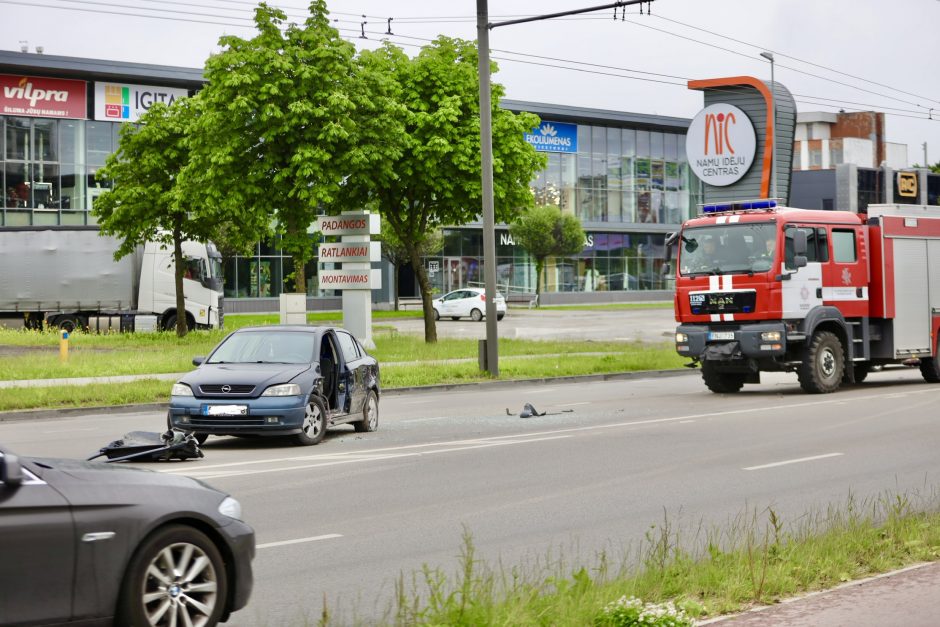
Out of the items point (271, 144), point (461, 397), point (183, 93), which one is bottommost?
point (461, 397)

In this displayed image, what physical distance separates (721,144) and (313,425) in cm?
2979

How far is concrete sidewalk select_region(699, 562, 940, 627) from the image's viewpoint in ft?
19.6

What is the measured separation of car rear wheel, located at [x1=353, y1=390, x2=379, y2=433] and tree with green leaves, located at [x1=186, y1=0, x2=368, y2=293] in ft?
53.7

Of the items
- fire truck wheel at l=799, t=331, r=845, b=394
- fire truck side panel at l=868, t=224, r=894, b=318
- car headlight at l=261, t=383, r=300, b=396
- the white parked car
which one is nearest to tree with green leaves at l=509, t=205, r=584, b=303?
the white parked car

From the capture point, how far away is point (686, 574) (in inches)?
264

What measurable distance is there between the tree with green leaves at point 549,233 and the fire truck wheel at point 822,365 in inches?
2100

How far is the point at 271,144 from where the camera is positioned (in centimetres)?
3306

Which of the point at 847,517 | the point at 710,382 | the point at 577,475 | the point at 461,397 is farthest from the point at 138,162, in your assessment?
the point at 847,517

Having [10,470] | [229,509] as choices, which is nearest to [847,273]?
[229,509]

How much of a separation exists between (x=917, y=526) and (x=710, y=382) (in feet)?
48.3

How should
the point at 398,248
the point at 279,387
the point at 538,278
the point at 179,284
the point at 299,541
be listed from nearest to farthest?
the point at 299,541 → the point at 279,387 → the point at 179,284 → the point at 398,248 → the point at 538,278

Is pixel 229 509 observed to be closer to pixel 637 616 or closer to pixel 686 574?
pixel 637 616

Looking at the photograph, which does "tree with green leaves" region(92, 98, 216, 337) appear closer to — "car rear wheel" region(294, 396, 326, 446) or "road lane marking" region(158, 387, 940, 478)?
"road lane marking" region(158, 387, 940, 478)

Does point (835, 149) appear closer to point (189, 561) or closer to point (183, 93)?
point (183, 93)
